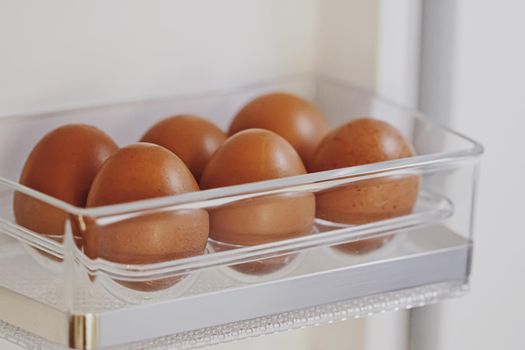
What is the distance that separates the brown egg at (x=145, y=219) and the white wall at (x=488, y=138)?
0.28m

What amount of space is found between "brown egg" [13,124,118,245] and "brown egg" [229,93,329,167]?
12cm

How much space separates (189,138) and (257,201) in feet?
0.37

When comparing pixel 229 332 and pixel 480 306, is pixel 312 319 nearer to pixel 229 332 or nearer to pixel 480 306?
pixel 229 332

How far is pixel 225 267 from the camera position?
0.71 meters

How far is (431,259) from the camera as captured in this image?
0.77 m

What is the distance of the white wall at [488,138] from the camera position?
0.88 metres

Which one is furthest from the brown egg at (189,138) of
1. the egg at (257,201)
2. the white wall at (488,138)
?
the white wall at (488,138)

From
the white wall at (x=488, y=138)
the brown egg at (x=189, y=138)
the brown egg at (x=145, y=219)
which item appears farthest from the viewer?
the white wall at (x=488, y=138)

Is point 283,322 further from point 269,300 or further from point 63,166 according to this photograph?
point 63,166

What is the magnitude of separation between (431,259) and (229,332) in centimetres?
16

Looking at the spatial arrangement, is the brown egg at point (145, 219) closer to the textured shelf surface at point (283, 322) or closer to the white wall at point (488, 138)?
the textured shelf surface at point (283, 322)

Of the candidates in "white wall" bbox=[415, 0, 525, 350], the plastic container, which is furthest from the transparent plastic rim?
"white wall" bbox=[415, 0, 525, 350]

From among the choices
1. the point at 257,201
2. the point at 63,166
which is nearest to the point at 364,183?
the point at 257,201

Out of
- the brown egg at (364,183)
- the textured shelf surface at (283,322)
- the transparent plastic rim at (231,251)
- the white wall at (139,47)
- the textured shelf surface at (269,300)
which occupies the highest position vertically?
the white wall at (139,47)
